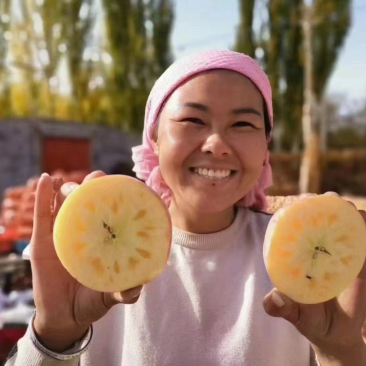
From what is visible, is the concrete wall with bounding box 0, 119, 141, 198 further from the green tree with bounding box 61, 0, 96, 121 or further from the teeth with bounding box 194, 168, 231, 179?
the teeth with bounding box 194, 168, 231, 179

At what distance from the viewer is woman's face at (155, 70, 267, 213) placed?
1043 millimetres

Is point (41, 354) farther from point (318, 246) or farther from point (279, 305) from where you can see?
point (318, 246)

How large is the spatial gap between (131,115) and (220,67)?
1250 cm

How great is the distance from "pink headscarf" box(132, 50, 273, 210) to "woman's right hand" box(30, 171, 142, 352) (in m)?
0.30

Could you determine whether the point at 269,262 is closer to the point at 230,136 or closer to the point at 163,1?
the point at 230,136

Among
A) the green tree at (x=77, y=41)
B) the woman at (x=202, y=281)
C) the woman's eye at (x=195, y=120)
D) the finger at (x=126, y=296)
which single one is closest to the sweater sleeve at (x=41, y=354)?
the woman at (x=202, y=281)

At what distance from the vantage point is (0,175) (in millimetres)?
9680

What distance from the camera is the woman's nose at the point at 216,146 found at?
3.34 feet

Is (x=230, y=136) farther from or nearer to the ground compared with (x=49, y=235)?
farther from the ground

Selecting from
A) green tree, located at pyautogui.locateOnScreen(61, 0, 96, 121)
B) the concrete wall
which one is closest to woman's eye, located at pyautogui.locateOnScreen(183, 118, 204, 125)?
the concrete wall

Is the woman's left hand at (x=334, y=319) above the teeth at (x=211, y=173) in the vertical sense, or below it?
below

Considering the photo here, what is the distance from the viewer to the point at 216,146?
1.02 m

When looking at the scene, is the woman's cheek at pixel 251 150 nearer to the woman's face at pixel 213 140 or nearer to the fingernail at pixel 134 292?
the woman's face at pixel 213 140

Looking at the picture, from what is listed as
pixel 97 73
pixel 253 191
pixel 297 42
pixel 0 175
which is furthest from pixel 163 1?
pixel 253 191
